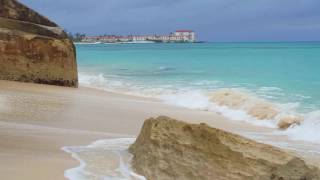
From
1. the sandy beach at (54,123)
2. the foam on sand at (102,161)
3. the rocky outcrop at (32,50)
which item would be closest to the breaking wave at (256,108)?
the sandy beach at (54,123)

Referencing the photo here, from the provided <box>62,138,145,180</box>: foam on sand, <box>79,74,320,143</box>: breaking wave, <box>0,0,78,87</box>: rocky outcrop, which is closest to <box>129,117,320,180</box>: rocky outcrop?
<box>62,138,145,180</box>: foam on sand

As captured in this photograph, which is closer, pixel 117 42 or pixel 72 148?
pixel 72 148

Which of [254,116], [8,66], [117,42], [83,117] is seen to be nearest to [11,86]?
[8,66]

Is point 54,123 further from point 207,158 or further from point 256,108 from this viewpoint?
point 256,108

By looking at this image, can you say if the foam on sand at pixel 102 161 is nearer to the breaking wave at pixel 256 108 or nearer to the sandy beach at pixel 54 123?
the sandy beach at pixel 54 123

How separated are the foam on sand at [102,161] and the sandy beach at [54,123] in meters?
0.13

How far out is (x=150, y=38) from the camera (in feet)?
629

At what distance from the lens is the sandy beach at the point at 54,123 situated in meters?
5.64

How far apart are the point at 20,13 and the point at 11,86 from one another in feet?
10.8

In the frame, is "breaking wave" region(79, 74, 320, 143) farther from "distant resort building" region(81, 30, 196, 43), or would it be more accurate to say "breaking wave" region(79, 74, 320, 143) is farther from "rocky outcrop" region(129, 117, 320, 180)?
"distant resort building" region(81, 30, 196, 43)

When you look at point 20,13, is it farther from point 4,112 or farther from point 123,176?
point 123,176

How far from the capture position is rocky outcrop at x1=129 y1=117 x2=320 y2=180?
524cm

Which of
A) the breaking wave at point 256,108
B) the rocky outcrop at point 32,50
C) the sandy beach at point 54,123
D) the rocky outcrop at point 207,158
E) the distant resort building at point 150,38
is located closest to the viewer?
the rocky outcrop at point 207,158

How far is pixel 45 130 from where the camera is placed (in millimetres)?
7945
